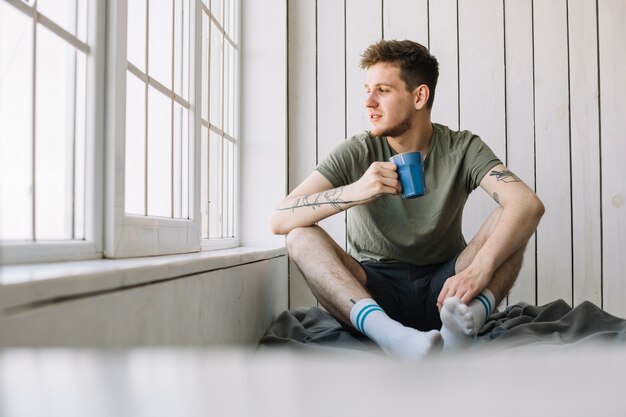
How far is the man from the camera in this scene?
151 cm

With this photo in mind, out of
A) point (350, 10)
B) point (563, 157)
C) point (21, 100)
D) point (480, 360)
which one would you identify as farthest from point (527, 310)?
point (480, 360)

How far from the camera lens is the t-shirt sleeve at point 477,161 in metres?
1.75

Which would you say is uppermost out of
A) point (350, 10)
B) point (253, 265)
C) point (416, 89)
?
point (350, 10)

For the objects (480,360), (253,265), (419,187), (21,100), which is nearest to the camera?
(480,360)

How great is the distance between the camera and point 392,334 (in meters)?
1.26

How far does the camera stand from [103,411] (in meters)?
0.23

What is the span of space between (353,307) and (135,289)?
0.72 m

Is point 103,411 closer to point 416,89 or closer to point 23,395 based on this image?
point 23,395

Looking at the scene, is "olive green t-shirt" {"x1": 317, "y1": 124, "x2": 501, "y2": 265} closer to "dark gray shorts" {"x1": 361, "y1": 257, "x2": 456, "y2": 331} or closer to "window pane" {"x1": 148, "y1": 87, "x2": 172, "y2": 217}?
"dark gray shorts" {"x1": 361, "y1": 257, "x2": 456, "y2": 331}

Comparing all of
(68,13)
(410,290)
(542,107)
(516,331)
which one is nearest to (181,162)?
(68,13)

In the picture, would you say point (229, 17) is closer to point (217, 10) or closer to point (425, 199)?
point (217, 10)

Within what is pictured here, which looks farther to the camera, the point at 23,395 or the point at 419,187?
the point at 419,187

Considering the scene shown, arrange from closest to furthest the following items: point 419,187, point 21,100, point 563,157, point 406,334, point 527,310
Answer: point 21,100 < point 406,334 < point 419,187 < point 527,310 < point 563,157

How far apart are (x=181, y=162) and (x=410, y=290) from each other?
724 mm
